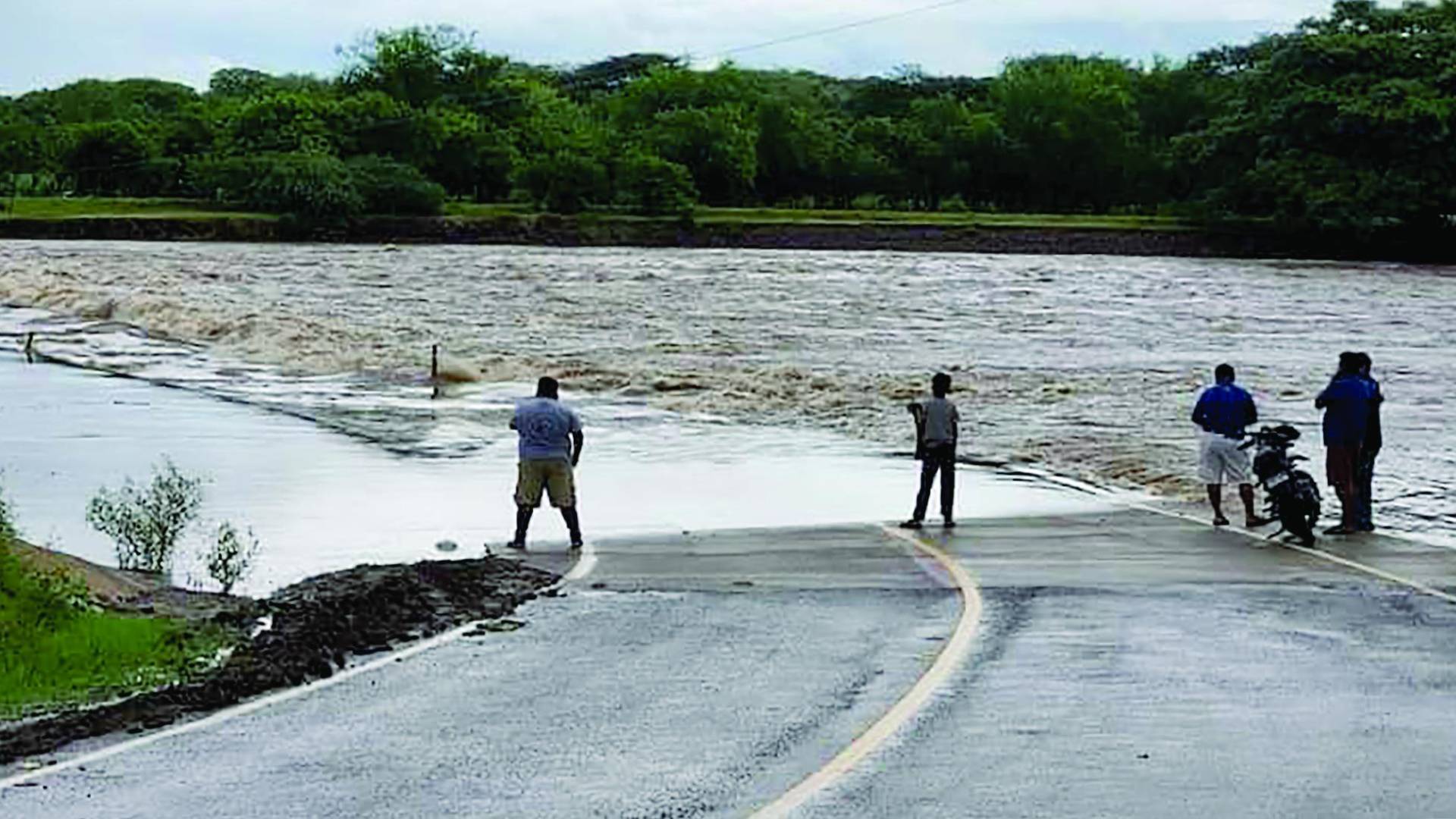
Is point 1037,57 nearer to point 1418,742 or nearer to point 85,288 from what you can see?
point 85,288

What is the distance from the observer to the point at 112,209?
116625 mm

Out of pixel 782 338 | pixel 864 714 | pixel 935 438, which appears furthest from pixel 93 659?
pixel 782 338

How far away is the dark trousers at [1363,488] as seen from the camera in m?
23.3

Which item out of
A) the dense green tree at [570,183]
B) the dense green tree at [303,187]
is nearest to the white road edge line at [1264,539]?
the dense green tree at [303,187]

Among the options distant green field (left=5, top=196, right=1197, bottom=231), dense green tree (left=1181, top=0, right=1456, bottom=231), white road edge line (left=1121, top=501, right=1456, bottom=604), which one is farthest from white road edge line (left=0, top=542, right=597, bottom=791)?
distant green field (left=5, top=196, right=1197, bottom=231)

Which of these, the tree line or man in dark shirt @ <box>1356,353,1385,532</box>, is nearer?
man in dark shirt @ <box>1356,353,1385,532</box>

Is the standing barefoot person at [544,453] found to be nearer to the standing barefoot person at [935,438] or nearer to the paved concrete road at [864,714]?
the paved concrete road at [864,714]

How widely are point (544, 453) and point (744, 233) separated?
9561cm

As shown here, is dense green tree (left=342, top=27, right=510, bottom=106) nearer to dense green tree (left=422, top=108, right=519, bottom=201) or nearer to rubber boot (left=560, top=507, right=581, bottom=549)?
Result: dense green tree (left=422, top=108, right=519, bottom=201)

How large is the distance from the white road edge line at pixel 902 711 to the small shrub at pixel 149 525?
7043mm

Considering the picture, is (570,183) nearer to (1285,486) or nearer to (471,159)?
(471,159)

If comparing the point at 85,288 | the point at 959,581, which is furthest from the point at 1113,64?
the point at 959,581

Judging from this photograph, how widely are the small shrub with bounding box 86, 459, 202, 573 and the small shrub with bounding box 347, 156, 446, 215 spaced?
98.0m

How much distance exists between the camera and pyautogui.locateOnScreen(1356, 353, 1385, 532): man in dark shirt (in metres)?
23.1
